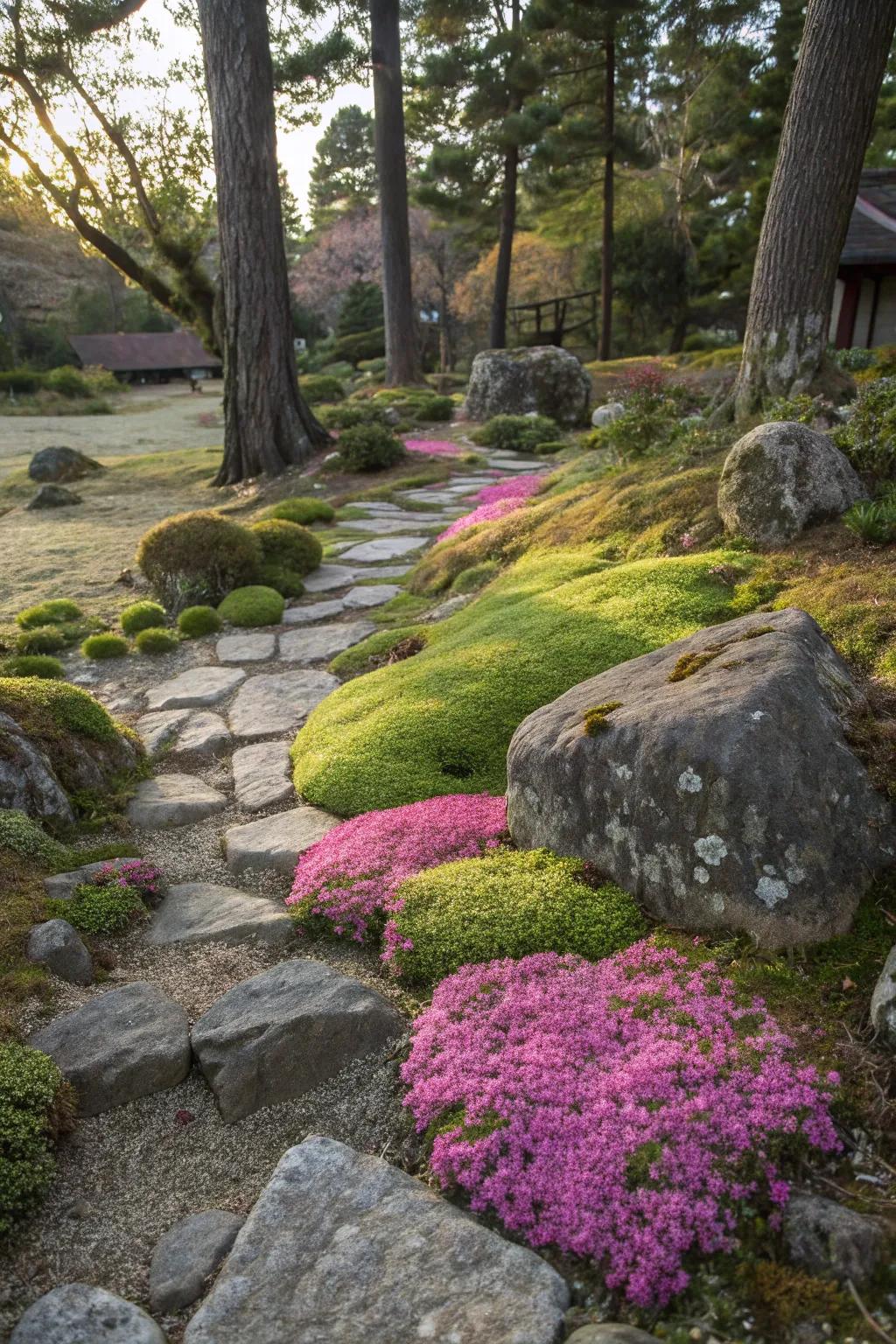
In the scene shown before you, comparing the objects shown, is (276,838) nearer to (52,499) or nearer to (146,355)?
(52,499)

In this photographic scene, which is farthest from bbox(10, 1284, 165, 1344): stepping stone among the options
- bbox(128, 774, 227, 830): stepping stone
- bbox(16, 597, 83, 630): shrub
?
bbox(16, 597, 83, 630): shrub

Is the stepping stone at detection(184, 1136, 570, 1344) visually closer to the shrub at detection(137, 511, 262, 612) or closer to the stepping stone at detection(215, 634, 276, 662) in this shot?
the stepping stone at detection(215, 634, 276, 662)

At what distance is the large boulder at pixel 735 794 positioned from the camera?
3521 mm

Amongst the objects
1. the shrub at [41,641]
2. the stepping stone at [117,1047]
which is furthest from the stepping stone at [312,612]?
the stepping stone at [117,1047]

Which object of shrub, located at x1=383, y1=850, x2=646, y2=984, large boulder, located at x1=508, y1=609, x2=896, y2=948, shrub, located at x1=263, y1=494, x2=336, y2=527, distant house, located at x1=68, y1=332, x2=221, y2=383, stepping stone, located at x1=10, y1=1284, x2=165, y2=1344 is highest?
distant house, located at x1=68, y1=332, x2=221, y2=383

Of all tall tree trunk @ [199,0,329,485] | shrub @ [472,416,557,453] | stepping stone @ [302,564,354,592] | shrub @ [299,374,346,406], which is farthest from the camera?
shrub @ [299,374,346,406]

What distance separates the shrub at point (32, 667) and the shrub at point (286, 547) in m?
3.05

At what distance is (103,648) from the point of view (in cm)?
899

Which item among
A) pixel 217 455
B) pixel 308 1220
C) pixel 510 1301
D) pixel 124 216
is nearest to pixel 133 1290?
pixel 308 1220

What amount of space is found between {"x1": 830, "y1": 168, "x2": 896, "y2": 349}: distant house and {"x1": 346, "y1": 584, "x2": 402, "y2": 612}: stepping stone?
16.1 metres

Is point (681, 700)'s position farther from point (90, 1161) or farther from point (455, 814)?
point (90, 1161)

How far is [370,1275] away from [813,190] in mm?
9479

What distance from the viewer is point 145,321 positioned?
207 ft

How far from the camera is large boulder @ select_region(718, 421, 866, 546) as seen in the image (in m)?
6.60
